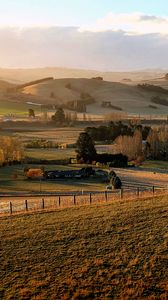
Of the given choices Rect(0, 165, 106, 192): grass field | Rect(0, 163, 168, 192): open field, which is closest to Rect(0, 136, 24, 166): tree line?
Rect(0, 163, 168, 192): open field

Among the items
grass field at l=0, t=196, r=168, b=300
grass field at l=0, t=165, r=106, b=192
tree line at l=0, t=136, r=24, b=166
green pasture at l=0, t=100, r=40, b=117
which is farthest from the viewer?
green pasture at l=0, t=100, r=40, b=117

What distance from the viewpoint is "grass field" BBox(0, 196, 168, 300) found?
20609 millimetres

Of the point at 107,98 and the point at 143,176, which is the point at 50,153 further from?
the point at 107,98

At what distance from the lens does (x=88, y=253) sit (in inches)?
954

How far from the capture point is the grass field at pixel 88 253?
20.6 metres

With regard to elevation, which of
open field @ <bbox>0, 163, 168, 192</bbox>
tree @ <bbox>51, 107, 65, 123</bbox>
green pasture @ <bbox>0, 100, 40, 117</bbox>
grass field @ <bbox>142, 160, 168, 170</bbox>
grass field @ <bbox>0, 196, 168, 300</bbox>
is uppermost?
green pasture @ <bbox>0, 100, 40, 117</bbox>

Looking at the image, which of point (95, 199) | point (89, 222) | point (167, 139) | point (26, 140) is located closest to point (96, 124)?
point (26, 140)

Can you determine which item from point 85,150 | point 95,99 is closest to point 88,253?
point 85,150

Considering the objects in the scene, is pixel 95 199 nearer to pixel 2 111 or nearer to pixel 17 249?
pixel 17 249

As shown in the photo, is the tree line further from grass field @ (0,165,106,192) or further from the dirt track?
the dirt track

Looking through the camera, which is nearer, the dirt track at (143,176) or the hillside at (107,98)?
the dirt track at (143,176)

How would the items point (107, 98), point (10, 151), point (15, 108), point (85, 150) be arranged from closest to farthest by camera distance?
1. point (10, 151)
2. point (85, 150)
3. point (15, 108)
4. point (107, 98)

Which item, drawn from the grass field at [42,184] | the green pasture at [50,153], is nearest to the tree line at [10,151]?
the green pasture at [50,153]

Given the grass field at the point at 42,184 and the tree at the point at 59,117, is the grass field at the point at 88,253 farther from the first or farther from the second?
the tree at the point at 59,117
